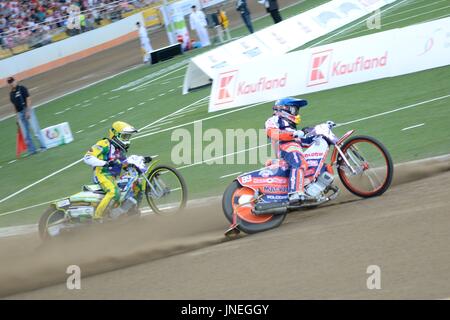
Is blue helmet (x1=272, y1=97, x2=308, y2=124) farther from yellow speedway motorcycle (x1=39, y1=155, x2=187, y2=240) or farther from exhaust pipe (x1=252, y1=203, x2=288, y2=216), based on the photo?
yellow speedway motorcycle (x1=39, y1=155, x2=187, y2=240)

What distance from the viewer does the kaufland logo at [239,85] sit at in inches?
787

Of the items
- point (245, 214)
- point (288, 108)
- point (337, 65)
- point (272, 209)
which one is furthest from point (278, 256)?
point (337, 65)

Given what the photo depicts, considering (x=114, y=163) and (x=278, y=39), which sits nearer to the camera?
(x=114, y=163)

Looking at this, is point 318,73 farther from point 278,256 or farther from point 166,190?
point 278,256

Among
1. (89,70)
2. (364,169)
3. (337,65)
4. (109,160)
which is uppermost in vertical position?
(89,70)

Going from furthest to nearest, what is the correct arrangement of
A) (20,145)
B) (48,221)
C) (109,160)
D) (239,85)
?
1. (20,145)
2. (239,85)
3. (109,160)
4. (48,221)

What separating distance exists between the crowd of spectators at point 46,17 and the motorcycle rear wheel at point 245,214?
32.3 m

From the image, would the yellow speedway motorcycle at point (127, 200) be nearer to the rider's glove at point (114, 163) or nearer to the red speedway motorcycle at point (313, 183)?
the rider's glove at point (114, 163)

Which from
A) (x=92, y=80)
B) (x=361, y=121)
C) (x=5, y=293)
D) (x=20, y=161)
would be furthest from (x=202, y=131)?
(x=92, y=80)

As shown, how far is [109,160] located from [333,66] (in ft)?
29.5

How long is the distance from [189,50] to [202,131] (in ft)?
54.6

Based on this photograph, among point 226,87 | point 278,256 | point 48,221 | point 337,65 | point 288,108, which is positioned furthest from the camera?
point 226,87

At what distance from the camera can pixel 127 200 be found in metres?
12.6
